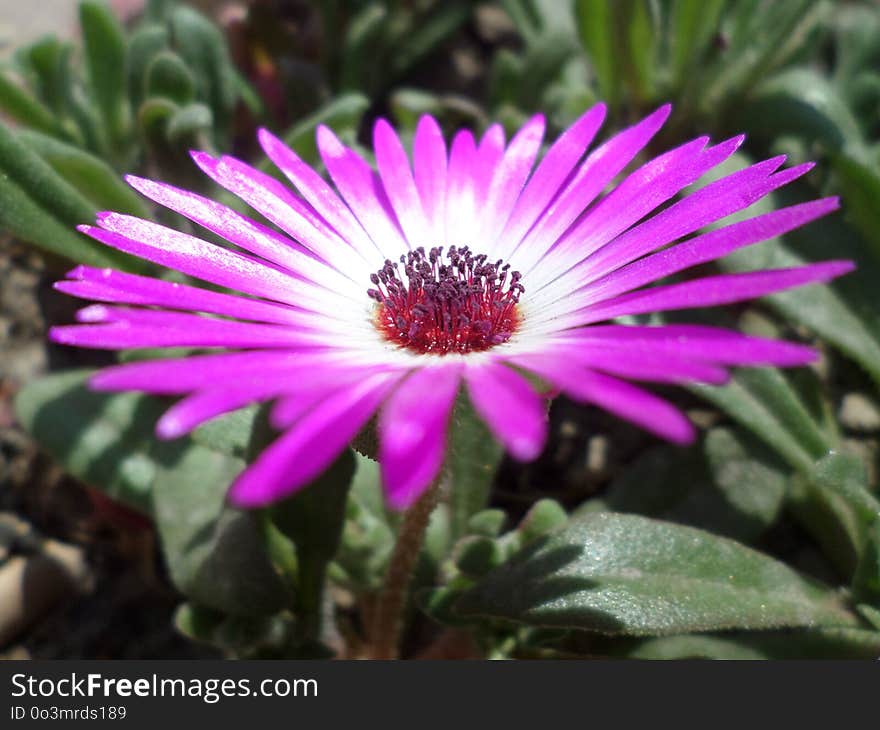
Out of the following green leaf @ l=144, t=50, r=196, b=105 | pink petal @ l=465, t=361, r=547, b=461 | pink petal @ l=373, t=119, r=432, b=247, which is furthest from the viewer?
green leaf @ l=144, t=50, r=196, b=105

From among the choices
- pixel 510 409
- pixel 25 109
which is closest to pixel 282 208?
pixel 510 409

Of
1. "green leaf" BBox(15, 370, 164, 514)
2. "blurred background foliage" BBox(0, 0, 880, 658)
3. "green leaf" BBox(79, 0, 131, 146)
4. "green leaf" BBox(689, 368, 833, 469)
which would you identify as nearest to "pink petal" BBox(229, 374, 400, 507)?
"blurred background foliage" BBox(0, 0, 880, 658)

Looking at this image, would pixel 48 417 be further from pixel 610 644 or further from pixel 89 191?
pixel 610 644

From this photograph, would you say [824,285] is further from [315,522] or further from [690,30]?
[315,522]

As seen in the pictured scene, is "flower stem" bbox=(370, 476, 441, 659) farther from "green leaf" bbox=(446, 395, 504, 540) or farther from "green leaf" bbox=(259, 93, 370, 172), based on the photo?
"green leaf" bbox=(259, 93, 370, 172)

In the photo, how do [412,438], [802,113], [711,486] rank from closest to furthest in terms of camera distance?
[412,438], [711,486], [802,113]

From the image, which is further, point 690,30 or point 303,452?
point 690,30
